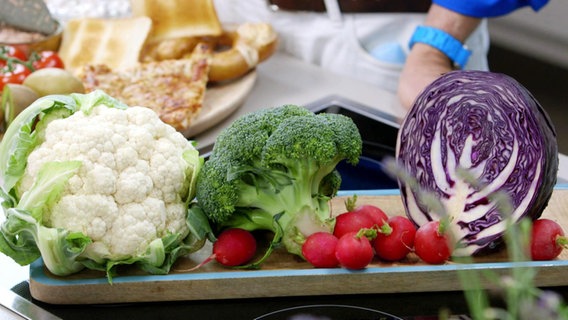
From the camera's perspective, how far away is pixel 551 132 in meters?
1.21

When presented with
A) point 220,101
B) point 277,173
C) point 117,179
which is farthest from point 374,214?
point 220,101

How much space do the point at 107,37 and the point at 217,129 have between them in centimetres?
49

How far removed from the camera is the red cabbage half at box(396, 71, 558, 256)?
118cm

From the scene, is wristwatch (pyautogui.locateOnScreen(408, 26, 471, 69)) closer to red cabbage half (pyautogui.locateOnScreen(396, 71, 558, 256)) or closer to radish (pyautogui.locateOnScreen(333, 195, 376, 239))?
red cabbage half (pyautogui.locateOnScreen(396, 71, 558, 256))

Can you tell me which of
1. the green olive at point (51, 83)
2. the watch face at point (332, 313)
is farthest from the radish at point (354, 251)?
the green olive at point (51, 83)

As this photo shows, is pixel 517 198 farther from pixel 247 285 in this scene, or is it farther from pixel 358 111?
pixel 358 111

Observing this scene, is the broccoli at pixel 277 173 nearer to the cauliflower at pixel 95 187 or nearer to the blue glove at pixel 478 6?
→ the cauliflower at pixel 95 187

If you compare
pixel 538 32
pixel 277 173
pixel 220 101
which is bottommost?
pixel 538 32

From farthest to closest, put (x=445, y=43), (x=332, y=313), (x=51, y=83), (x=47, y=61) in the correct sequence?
(x=445, y=43), (x=47, y=61), (x=51, y=83), (x=332, y=313)

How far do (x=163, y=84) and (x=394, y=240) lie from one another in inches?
34.3

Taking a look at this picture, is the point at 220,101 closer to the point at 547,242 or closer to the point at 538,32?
the point at 547,242

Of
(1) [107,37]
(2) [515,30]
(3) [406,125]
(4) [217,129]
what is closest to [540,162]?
(3) [406,125]

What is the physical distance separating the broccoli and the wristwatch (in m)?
0.89

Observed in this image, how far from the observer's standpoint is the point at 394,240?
3.93 feet
